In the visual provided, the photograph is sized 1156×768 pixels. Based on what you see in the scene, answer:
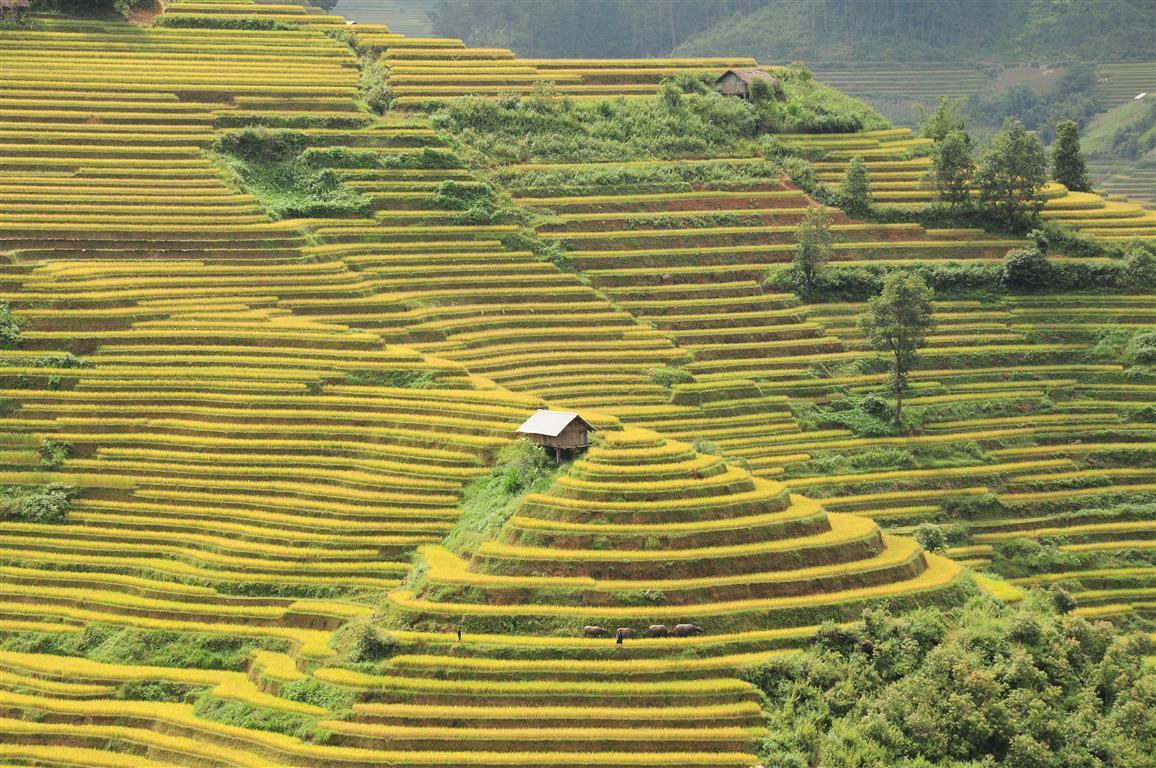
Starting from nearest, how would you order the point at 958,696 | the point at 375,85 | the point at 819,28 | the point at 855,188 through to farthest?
the point at 958,696
the point at 855,188
the point at 375,85
the point at 819,28

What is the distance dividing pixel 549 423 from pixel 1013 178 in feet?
118

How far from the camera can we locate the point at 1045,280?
65.9 meters

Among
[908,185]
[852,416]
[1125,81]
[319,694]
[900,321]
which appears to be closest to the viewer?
[319,694]

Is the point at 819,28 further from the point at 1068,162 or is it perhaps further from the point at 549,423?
the point at 549,423

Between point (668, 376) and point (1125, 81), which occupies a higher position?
point (1125, 81)

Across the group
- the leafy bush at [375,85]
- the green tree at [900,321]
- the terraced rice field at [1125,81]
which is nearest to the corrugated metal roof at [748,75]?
the leafy bush at [375,85]

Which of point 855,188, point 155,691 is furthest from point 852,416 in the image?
point 155,691

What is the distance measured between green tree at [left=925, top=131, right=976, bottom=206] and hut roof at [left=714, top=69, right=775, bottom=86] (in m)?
12.2

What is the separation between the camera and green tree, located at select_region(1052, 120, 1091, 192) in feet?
250

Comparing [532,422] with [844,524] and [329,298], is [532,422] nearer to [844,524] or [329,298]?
[844,524]

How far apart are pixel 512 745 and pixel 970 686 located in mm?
10628

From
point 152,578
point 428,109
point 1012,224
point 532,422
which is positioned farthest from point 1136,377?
point 152,578

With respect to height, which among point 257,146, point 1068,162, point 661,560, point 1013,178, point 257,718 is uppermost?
point 257,146

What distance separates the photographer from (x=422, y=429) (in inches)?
1858
